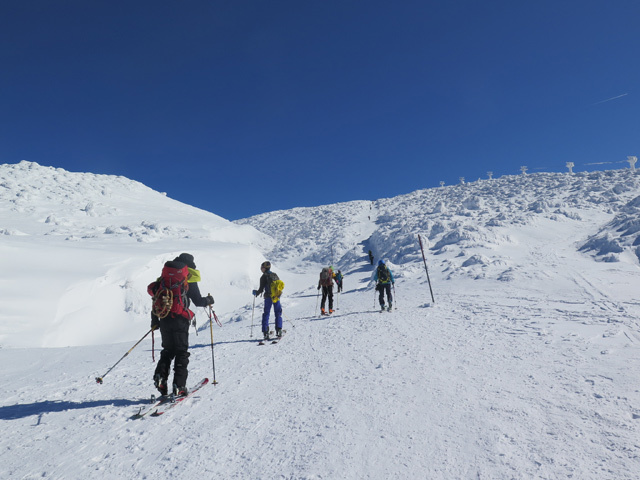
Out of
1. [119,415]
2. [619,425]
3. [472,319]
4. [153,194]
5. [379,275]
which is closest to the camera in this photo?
[619,425]

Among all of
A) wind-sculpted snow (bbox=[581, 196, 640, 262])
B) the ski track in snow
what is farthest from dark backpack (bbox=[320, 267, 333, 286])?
wind-sculpted snow (bbox=[581, 196, 640, 262])

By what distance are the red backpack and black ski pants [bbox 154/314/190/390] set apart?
0.11 meters

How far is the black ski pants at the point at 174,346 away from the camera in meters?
4.52

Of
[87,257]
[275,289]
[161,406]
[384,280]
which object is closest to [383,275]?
[384,280]

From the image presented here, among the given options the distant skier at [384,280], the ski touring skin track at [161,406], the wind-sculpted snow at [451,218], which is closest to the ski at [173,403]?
the ski touring skin track at [161,406]

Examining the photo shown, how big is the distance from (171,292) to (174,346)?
2.53ft

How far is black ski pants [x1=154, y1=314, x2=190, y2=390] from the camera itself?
4.52m

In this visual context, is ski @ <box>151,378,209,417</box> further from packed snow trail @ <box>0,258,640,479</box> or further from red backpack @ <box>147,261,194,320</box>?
red backpack @ <box>147,261,194,320</box>

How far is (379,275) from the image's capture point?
11672 millimetres

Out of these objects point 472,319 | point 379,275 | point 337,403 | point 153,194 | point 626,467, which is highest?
point 153,194

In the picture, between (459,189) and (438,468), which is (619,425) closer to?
(438,468)

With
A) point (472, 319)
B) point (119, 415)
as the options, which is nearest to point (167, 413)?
point (119, 415)

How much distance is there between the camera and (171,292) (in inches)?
176

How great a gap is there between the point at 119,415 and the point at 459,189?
81.5 m
